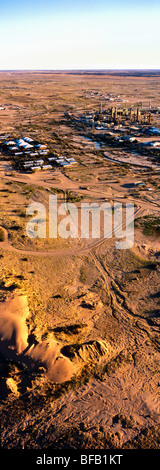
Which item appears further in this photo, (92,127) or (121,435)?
(92,127)

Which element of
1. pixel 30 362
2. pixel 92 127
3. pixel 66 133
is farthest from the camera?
pixel 92 127

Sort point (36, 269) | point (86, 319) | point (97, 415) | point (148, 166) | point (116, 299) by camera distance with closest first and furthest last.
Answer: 1. point (97, 415)
2. point (86, 319)
3. point (116, 299)
4. point (36, 269)
5. point (148, 166)

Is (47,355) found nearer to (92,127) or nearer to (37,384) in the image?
(37,384)

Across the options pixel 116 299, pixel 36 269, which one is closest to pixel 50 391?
pixel 116 299
